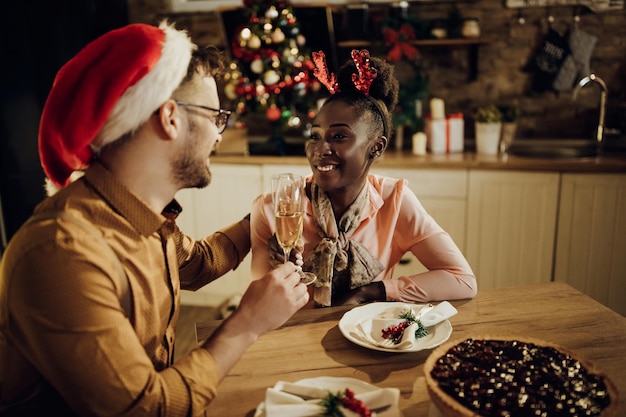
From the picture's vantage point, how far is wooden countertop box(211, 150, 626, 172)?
3.06 m

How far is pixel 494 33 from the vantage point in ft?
12.0

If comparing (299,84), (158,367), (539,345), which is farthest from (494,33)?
(158,367)

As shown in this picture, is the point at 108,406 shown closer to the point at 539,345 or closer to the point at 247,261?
the point at 539,345

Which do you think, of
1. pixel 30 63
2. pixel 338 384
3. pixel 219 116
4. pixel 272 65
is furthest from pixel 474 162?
pixel 30 63

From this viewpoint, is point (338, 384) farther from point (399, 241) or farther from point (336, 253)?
Answer: point (399, 241)

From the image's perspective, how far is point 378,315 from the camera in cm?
145

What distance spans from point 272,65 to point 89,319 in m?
2.68

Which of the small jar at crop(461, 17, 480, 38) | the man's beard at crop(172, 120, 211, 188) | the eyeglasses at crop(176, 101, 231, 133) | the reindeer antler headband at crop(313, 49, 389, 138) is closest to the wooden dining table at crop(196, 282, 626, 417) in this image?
the man's beard at crop(172, 120, 211, 188)

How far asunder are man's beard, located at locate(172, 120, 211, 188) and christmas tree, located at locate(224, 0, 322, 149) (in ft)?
7.33

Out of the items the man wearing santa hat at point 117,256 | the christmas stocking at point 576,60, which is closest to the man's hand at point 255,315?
the man wearing santa hat at point 117,256

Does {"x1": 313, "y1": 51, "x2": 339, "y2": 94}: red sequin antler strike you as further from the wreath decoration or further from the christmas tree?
the wreath decoration

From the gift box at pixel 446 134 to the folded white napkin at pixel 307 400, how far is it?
8.70 feet

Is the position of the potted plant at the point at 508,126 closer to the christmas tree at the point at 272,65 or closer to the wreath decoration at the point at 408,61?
the wreath decoration at the point at 408,61

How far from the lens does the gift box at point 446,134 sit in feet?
11.6
